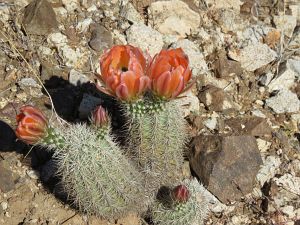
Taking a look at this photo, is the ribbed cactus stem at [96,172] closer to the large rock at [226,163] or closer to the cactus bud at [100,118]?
the cactus bud at [100,118]

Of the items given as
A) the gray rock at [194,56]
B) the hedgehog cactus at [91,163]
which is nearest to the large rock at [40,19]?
the gray rock at [194,56]

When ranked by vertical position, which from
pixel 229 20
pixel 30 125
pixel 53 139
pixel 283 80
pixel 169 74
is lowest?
pixel 283 80

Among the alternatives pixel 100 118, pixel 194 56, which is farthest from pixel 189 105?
pixel 100 118

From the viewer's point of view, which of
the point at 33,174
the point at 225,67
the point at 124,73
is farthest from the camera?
the point at 225,67

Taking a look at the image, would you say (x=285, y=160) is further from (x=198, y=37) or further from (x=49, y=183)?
(x=49, y=183)

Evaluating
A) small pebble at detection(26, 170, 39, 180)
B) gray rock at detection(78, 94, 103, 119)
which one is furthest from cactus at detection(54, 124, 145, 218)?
gray rock at detection(78, 94, 103, 119)

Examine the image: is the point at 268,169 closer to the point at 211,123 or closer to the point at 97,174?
the point at 211,123

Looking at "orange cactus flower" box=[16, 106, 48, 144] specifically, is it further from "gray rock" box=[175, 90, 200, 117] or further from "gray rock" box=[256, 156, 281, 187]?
"gray rock" box=[256, 156, 281, 187]
